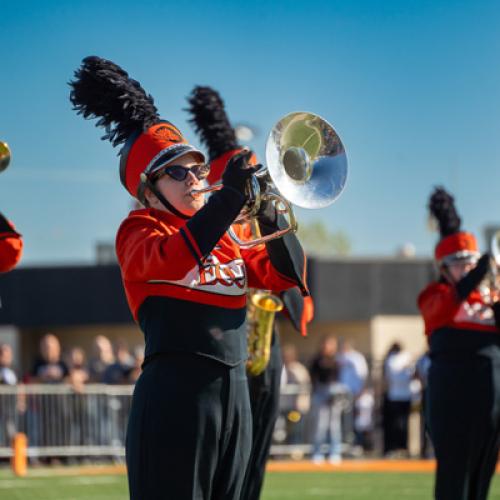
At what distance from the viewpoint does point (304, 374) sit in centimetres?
1639

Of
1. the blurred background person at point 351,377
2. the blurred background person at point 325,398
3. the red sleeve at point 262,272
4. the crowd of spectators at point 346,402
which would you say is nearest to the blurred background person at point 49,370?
the crowd of spectators at point 346,402

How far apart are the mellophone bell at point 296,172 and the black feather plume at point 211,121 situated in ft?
7.42

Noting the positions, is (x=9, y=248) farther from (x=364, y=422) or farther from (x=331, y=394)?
(x=364, y=422)

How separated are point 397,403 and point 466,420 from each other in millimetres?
9675

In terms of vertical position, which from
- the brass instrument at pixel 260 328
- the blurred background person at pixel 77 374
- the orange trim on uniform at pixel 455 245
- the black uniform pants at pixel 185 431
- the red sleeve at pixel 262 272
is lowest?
the blurred background person at pixel 77 374

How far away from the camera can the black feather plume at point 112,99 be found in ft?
15.0

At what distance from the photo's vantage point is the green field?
9727 mm

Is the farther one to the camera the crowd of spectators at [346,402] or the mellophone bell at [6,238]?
the crowd of spectators at [346,402]

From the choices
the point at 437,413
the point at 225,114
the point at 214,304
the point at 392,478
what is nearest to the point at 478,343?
the point at 437,413

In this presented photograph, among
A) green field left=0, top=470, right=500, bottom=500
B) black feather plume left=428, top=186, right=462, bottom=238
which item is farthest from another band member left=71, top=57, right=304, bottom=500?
green field left=0, top=470, right=500, bottom=500

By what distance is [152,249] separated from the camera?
4051 millimetres

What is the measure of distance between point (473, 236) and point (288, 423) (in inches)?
367

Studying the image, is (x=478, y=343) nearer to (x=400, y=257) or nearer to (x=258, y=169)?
(x=258, y=169)

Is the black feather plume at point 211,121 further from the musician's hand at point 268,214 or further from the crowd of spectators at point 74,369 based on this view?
the crowd of spectators at point 74,369
